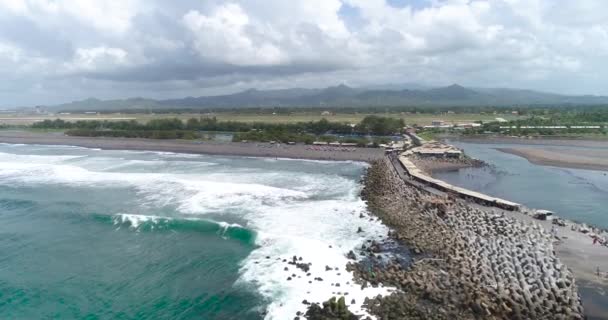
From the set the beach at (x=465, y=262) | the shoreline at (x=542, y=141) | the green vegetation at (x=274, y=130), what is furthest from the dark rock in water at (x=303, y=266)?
the shoreline at (x=542, y=141)

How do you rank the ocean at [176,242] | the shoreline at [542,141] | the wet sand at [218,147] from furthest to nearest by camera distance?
the shoreline at [542,141] < the wet sand at [218,147] < the ocean at [176,242]

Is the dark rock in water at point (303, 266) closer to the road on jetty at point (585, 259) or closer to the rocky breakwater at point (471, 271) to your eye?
the rocky breakwater at point (471, 271)

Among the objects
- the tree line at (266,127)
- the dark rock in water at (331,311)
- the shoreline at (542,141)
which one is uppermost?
the tree line at (266,127)

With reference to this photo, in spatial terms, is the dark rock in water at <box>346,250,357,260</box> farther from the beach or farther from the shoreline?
the shoreline

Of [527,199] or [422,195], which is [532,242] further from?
[527,199]

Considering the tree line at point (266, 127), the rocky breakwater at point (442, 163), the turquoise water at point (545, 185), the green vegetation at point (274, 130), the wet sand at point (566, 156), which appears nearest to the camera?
the turquoise water at point (545, 185)

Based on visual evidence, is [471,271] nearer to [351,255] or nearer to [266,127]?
[351,255]

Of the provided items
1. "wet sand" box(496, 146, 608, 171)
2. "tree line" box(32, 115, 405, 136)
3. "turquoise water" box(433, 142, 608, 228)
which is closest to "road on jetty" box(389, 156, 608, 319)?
"turquoise water" box(433, 142, 608, 228)

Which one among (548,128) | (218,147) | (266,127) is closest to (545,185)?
(218,147)

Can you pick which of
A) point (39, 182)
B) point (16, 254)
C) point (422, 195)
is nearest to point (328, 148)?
point (422, 195)
